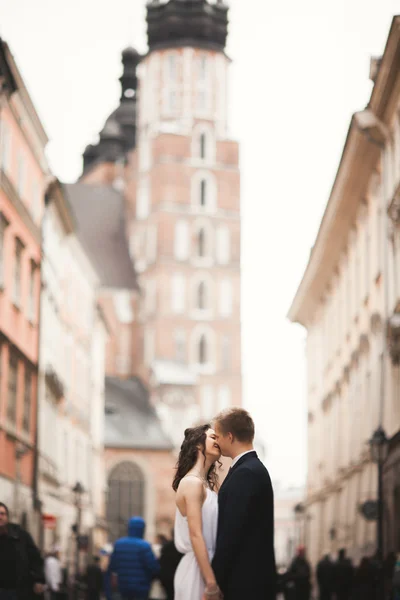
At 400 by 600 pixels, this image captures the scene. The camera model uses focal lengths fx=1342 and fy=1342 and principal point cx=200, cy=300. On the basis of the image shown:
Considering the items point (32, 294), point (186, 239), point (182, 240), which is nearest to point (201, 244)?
point (186, 239)

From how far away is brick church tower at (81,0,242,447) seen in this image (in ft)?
288

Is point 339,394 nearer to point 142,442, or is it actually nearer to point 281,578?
point 281,578

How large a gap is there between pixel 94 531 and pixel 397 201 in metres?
38.2

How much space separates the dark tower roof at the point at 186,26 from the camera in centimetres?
9500

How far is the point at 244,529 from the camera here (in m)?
6.50

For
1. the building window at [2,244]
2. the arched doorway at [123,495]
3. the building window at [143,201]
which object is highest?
the building window at [143,201]

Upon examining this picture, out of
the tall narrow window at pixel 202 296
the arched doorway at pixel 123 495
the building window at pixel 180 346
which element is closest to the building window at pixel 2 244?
the arched doorway at pixel 123 495

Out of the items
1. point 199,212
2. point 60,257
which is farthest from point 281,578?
point 199,212

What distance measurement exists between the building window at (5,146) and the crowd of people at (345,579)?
32.1ft

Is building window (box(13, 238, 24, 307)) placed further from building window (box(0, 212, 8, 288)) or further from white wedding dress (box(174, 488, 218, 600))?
white wedding dress (box(174, 488, 218, 600))

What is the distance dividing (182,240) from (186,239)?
27 centimetres

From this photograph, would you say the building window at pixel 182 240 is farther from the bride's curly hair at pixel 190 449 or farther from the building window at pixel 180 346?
the bride's curly hair at pixel 190 449

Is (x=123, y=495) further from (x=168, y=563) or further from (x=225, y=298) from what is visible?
(x=168, y=563)

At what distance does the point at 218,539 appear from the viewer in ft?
21.4
